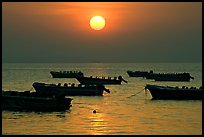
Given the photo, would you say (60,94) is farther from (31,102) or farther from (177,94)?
(177,94)

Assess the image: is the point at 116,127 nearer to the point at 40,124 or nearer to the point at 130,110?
the point at 40,124

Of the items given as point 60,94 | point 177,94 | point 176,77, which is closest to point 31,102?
point 60,94

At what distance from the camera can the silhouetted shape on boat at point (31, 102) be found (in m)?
45.8

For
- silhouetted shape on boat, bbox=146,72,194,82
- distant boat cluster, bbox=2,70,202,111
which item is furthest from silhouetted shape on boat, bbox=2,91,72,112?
silhouetted shape on boat, bbox=146,72,194,82

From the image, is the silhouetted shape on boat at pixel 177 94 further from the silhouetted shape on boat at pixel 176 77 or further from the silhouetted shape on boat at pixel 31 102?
the silhouetted shape on boat at pixel 176 77

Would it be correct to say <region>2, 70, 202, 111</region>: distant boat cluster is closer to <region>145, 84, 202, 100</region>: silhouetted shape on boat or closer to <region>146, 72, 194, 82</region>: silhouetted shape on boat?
<region>145, 84, 202, 100</region>: silhouetted shape on boat

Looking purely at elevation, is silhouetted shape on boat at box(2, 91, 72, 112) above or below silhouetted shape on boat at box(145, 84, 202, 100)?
below

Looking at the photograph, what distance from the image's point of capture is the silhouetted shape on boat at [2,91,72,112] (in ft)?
150

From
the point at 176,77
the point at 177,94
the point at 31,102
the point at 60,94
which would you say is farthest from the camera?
the point at 176,77

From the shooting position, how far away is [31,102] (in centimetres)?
4581

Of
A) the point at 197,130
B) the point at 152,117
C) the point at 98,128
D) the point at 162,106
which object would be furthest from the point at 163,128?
the point at 162,106

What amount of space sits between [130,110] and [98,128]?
15381mm

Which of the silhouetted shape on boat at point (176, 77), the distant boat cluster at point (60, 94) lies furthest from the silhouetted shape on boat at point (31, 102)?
the silhouetted shape on boat at point (176, 77)

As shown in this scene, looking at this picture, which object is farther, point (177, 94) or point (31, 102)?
point (177, 94)
